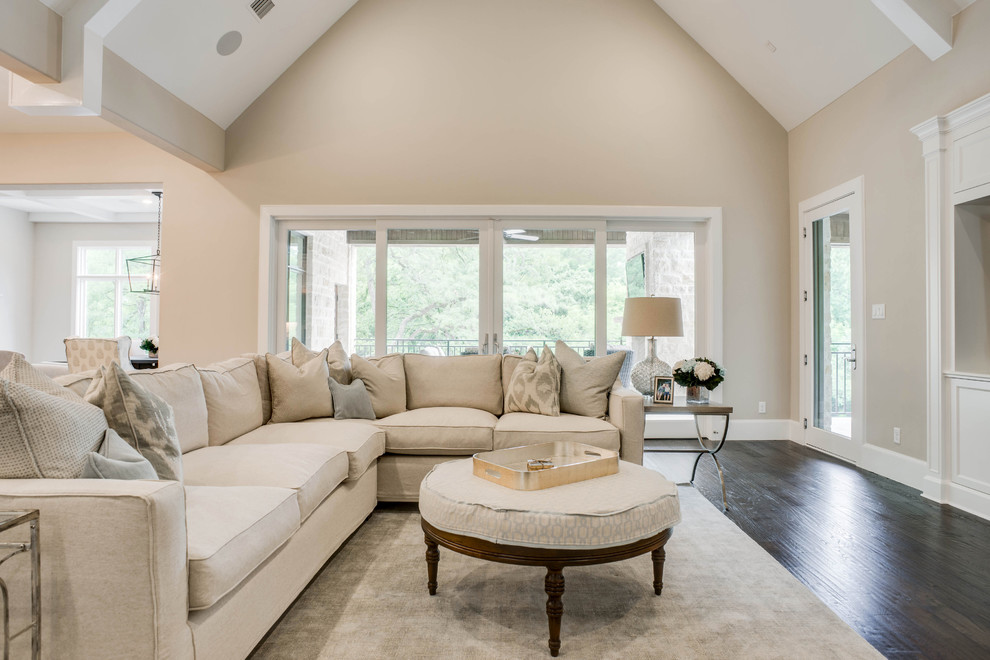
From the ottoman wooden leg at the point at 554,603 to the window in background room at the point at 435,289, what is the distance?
357cm

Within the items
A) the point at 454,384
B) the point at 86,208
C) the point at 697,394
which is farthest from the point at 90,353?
the point at 86,208

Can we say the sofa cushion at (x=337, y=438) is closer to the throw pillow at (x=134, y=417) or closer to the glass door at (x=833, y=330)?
the throw pillow at (x=134, y=417)

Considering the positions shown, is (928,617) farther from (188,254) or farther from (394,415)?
(188,254)

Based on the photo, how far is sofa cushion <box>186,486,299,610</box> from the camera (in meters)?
1.39

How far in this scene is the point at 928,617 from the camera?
6.46 ft

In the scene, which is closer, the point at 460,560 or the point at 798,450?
the point at 460,560

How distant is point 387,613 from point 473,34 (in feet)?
16.0

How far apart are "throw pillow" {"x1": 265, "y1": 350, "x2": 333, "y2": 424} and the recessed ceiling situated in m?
2.46

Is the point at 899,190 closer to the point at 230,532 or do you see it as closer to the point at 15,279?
the point at 230,532

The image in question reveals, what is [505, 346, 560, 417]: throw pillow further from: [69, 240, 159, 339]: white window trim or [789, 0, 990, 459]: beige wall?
[69, 240, 159, 339]: white window trim

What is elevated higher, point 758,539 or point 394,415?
point 394,415

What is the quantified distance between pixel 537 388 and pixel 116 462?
8.05 feet

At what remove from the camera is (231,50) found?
4.45m

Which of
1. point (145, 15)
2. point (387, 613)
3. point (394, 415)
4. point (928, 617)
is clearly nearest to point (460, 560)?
point (387, 613)
